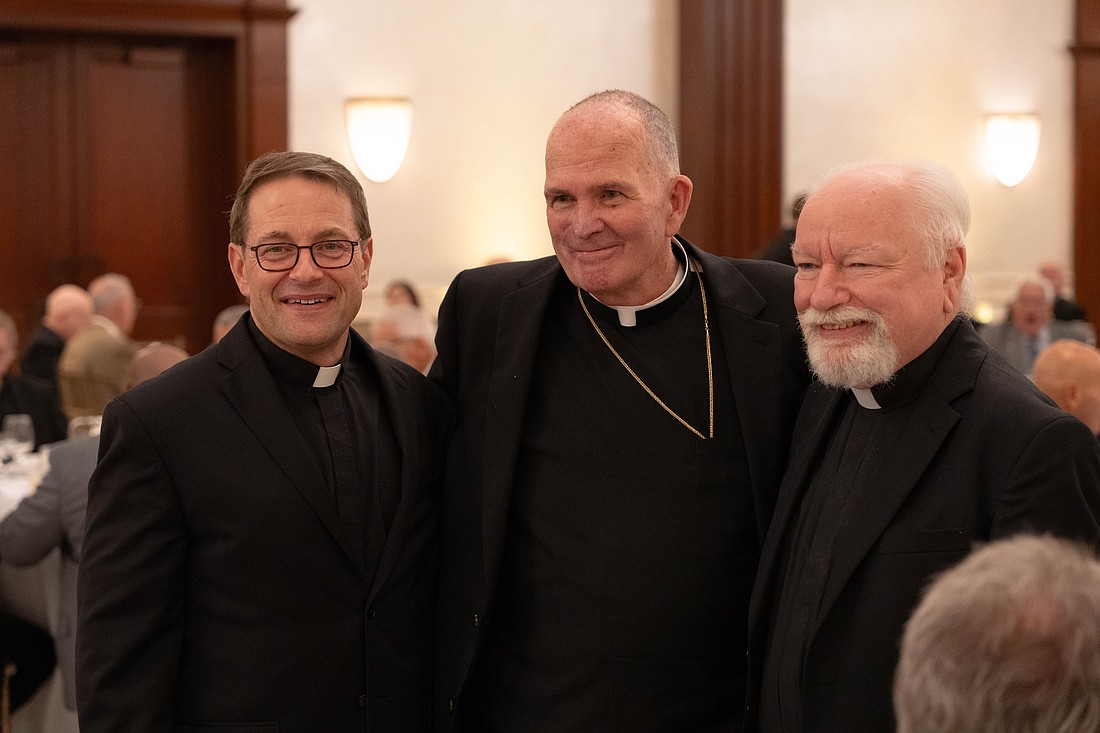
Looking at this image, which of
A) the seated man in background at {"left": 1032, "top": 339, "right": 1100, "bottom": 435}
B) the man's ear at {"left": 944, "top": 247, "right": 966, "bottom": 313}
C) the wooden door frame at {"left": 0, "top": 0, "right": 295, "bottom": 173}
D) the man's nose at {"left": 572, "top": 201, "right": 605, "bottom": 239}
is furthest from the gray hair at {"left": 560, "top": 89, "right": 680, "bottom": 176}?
the wooden door frame at {"left": 0, "top": 0, "right": 295, "bottom": 173}

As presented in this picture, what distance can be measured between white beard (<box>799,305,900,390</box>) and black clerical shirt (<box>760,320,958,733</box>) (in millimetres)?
56

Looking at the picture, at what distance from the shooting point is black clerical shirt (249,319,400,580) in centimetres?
238

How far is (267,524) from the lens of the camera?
227cm

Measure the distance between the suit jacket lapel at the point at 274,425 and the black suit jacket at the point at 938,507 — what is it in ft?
2.78

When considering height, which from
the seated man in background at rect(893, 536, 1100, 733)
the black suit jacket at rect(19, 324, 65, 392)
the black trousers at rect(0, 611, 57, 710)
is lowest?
the black trousers at rect(0, 611, 57, 710)

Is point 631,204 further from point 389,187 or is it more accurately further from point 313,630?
point 389,187

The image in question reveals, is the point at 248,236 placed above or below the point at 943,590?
above

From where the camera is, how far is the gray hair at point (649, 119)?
2.74 metres

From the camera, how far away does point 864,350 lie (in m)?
2.19

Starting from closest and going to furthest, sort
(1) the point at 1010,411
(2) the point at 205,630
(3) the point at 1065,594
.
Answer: (3) the point at 1065,594 < (1) the point at 1010,411 < (2) the point at 205,630

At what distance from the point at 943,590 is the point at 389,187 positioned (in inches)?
292

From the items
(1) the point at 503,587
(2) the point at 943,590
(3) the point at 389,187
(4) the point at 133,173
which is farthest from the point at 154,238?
(2) the point at 943,590

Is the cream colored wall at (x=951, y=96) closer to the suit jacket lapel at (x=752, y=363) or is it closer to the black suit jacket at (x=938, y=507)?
the suit jacket lapel at (x=752, y=363)

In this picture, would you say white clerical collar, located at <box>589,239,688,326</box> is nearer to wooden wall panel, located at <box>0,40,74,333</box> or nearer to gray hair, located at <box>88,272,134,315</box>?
gray hair, located at <box>88,272,134,315</box>
